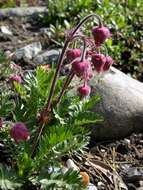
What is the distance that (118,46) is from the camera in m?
4.84

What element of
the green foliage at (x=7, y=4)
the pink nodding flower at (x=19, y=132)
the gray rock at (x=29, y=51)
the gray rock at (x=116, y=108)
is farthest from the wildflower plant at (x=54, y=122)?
the green foliage at (x=7, y=4)

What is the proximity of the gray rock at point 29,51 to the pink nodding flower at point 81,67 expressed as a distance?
2110mm

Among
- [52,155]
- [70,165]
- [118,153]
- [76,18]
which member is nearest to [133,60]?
[76,18]

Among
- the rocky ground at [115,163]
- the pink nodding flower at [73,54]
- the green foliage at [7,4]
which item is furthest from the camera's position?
the green foliage at [7,4]

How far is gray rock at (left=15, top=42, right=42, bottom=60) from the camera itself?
190 inches

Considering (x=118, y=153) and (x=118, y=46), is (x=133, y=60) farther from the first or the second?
(x=118, y=153)

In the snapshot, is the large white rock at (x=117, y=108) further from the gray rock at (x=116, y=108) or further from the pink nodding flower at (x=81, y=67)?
the pink nodding flower at (x=81, y=67)

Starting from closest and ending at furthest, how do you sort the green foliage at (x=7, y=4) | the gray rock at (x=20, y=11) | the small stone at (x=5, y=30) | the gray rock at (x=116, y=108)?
the gray rock at (x=116, y=108)
the small stone at (x=5, y=30)
the gray rock at (x=20, y=11)
the green foliage at (x=7, y=4)

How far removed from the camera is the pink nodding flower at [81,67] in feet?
8.89

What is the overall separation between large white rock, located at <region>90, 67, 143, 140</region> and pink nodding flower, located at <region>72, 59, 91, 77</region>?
3.59ft

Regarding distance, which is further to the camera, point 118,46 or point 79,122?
point 118,46

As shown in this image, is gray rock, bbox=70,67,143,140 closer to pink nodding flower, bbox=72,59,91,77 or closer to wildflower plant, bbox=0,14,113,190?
wildflower plant, bbox=0,14,113,190

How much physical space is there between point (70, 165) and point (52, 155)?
1.51 feet

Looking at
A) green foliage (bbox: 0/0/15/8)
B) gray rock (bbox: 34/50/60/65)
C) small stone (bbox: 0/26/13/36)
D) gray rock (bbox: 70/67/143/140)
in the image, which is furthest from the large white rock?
green foliage (bbox: 0/0/15/8)
